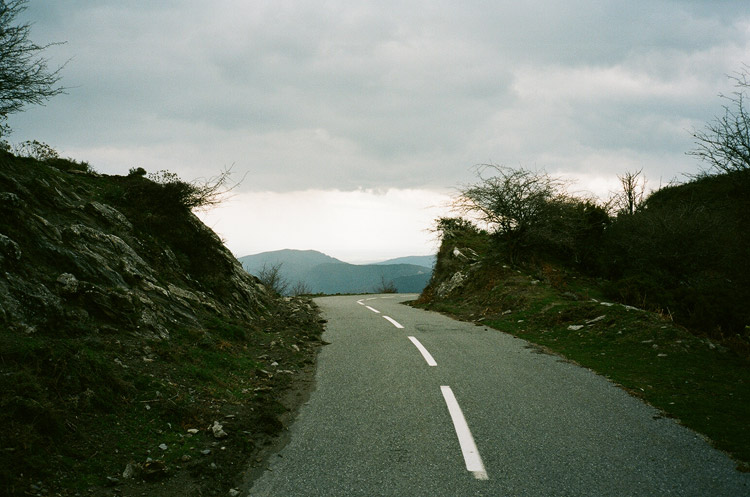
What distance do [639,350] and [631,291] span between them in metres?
8.21

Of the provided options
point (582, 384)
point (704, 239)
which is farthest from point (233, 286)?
point (704, 239)

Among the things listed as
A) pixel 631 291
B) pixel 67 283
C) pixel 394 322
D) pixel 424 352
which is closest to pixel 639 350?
pixel 424 352

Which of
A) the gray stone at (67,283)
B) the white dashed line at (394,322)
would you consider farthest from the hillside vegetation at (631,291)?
the gray stone at (67,283)

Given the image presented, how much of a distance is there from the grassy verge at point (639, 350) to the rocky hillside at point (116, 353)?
17.8ft

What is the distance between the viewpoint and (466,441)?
4.39 meters

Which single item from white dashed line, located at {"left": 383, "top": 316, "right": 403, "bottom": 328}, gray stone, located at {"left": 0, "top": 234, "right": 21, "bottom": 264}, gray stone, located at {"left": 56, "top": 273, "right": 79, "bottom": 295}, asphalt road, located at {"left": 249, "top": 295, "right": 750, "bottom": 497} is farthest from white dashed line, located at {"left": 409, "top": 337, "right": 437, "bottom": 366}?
gray stone, located at {"left": 0, "top": 234, "right": 21, "bottom": 264}

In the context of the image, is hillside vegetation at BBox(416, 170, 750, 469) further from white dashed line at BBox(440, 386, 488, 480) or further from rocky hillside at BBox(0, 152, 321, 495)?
rocky hillside at BBox(0, 152, 321, 495)

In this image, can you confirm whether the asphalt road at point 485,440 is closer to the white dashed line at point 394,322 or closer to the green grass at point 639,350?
the green grass at point 639,350

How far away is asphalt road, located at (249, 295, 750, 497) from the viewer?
355 centimetres

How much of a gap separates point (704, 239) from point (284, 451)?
21257 mm

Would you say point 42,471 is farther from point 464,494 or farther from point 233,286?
point 233,286

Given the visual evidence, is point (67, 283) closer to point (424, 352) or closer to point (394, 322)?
point (424, 352)

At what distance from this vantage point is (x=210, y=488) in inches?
140

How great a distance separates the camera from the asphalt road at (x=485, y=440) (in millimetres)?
3549
